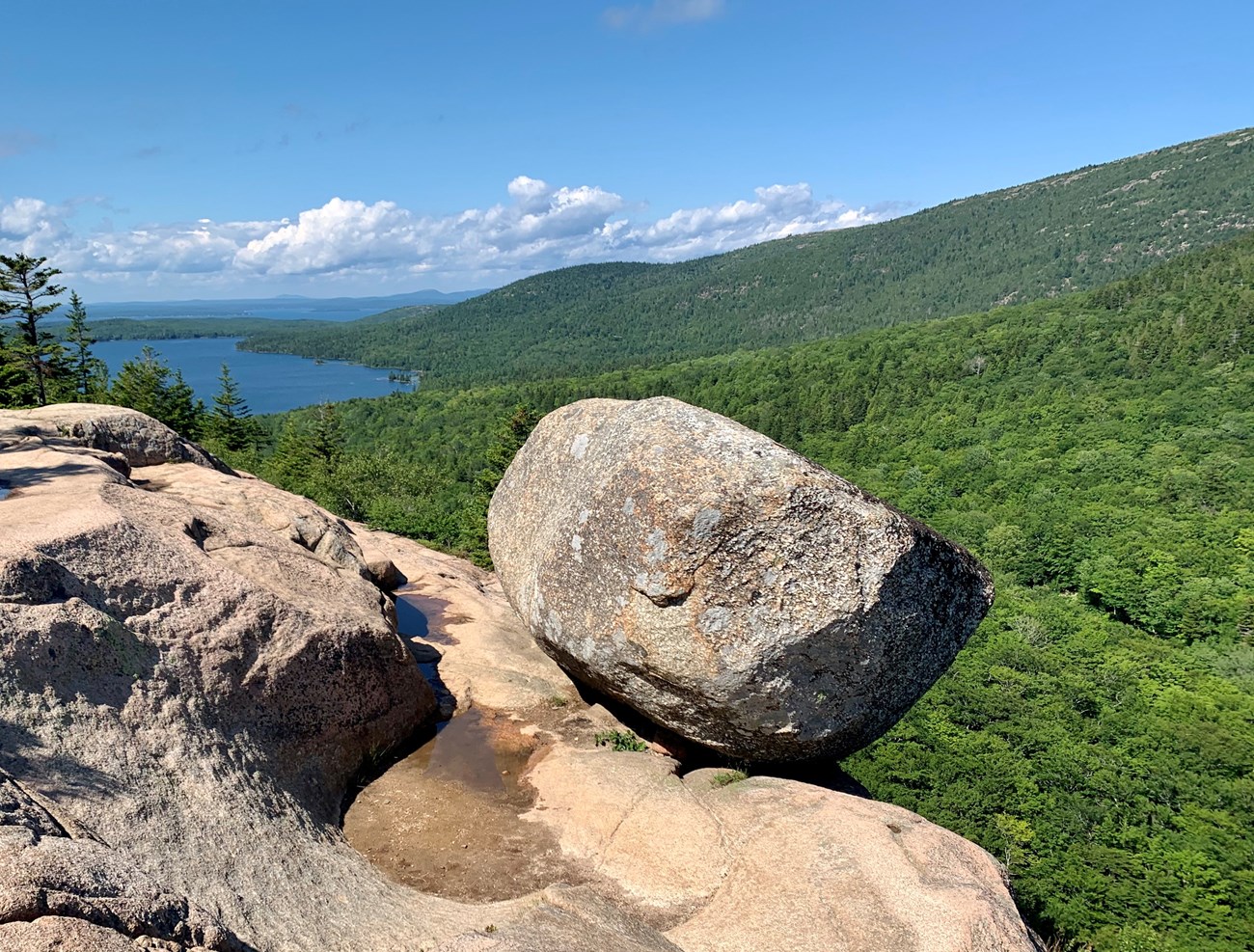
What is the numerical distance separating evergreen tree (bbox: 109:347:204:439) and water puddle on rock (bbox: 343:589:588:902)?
4924cm

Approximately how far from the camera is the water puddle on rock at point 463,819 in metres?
8.66

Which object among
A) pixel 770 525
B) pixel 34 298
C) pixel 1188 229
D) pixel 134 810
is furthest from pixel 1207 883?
pixel 1188 229

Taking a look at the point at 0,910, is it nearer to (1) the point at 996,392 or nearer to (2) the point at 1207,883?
(2) the point at 1207,883

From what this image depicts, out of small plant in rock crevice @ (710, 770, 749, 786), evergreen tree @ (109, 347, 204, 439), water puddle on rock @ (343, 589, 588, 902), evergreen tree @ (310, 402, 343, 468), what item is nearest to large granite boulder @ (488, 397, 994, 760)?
small plant in rock crevice @ (710, 770, 749, 786)

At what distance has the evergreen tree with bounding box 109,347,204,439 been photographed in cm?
5169

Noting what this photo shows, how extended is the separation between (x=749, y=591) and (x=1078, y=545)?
54.3m

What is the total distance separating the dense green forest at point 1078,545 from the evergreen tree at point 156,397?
19.7 feet

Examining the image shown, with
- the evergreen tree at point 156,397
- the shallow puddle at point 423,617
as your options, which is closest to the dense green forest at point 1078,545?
the evergreen tree at point 156,397

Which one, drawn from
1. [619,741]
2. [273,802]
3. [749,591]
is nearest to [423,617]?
[619,741]

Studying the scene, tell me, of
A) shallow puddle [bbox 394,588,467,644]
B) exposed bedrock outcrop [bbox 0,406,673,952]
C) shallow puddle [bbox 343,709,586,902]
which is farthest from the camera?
shallow puddle [bbox 394,588,467,644]

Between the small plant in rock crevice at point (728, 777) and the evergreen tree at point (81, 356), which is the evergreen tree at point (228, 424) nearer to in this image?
the evergreen tree at point (81, 356)

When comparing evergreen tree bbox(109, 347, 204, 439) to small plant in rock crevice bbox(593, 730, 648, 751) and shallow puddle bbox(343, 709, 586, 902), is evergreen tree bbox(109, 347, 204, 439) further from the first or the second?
small plant in rock crevice bbox(593, 730, 648, 751)

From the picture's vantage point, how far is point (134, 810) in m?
6.89

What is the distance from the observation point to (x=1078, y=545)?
52.8m
